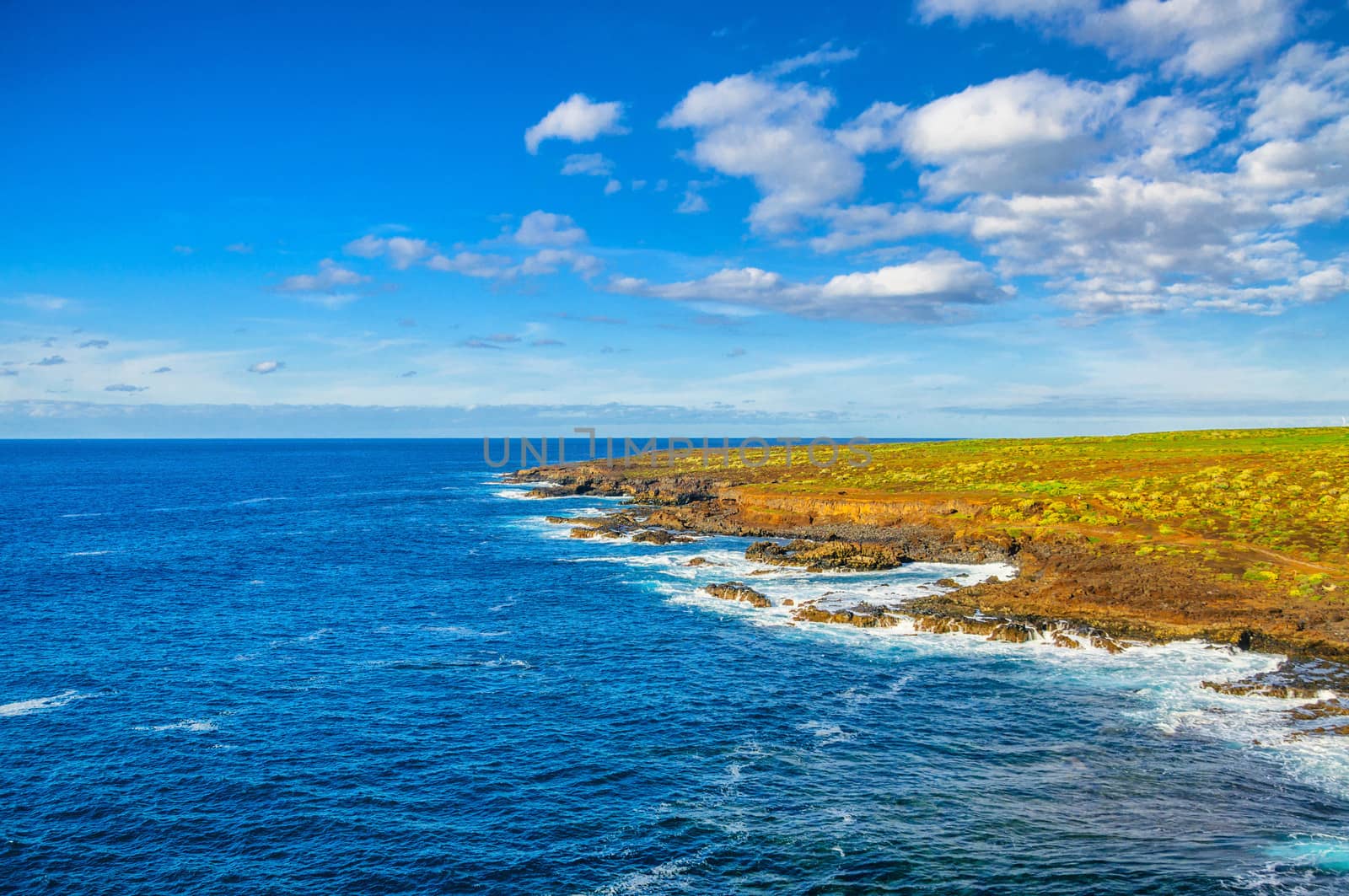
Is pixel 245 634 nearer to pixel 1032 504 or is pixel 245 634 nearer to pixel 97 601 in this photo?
pixel 97 601

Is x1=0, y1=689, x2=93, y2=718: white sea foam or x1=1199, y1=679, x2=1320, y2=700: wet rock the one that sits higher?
x1=1199, y1=679, x2=1320, y2=700: wet rock

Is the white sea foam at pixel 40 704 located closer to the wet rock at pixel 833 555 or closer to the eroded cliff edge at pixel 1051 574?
the eroded cliff edge at pixel 1051 574

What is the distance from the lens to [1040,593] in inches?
2517

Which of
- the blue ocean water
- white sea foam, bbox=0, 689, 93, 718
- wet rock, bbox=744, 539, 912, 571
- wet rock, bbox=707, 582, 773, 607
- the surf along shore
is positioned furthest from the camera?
wet rock, bbox=744, 539, 912, 571

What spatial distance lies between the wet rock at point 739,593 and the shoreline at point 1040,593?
2.25 meters

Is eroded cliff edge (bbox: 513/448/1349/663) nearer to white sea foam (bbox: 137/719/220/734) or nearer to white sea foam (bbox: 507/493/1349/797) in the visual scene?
white sea foam (bbox: 507/493/1349/797)

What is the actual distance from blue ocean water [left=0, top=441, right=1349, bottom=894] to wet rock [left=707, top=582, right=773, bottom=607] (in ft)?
5.36

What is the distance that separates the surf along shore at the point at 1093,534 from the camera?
55188 mm

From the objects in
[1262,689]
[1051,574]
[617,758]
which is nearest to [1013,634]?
[1262,689]

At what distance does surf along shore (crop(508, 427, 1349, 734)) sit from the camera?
55188mm

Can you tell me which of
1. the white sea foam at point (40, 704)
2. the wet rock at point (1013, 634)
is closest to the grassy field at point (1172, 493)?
the wet rock at point (1013, 634)

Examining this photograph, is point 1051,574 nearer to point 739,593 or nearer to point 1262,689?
point 1262,689

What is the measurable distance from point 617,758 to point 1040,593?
137 feet

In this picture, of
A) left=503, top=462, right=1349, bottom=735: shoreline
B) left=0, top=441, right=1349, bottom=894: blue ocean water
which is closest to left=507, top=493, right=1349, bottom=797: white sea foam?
left=0, top=441, right=1349, bottom=894: blue ocean water
